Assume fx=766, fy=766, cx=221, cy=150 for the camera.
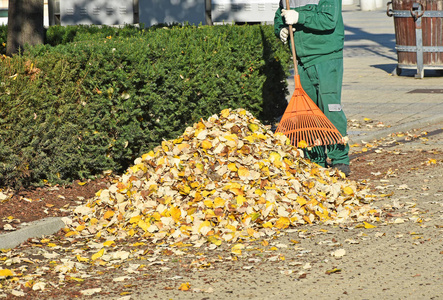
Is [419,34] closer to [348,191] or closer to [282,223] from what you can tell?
[348,191]

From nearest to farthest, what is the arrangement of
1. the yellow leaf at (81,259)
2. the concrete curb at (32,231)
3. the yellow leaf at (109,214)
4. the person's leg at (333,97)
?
the yellow leaf at (81,259) < the concrete curb at (32,231) < the yellow leaf at (109,214) < the person's leg at (333,97)

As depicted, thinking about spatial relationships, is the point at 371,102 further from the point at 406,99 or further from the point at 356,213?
the point at 356,213

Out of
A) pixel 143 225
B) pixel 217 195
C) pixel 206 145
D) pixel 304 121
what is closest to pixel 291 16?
pixel 304 121

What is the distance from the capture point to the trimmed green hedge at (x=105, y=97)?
6.80 meters

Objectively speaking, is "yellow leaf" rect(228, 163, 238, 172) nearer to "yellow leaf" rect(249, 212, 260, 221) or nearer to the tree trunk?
"yellow leaf" rect(249, 212, 260, 221)

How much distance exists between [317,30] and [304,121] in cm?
91

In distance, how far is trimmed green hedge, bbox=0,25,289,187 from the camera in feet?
22.3

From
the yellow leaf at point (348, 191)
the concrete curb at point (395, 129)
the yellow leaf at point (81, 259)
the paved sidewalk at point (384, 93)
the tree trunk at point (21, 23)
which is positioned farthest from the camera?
the paved sidewalk at point (384, 93)

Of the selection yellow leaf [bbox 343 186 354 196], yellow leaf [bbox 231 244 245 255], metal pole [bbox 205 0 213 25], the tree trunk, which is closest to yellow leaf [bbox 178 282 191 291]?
yellow leaf [bbox 231 244 245 255]

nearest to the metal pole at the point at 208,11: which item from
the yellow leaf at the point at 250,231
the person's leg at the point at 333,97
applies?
the person's leg at the point at 333,97

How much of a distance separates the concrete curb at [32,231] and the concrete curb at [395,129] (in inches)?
183

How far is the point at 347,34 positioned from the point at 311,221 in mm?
21468

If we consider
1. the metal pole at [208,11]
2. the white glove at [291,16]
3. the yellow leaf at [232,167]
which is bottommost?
the yellow leaf at [232,167]

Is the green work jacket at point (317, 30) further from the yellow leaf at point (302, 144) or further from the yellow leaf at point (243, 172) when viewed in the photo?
the yellow leaf at point (243, 172)
